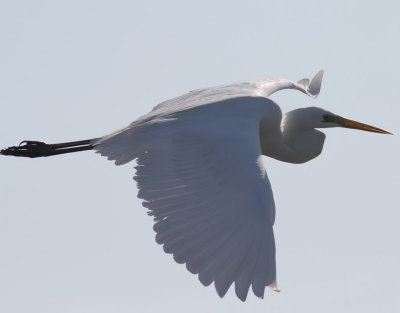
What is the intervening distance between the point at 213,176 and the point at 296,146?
10.2 feet

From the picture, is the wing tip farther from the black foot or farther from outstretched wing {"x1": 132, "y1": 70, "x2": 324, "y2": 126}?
the black foot

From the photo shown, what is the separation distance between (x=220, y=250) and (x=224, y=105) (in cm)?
259

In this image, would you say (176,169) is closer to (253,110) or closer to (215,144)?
(215,144)

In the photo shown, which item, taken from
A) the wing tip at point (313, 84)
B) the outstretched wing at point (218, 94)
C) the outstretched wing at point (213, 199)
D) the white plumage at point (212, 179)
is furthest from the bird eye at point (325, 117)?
the outstretched wing at point (213, 199)

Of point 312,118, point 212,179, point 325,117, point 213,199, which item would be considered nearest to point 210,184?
point 212,179

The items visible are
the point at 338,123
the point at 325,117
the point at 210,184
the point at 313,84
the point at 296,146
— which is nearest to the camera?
the point at 210,184

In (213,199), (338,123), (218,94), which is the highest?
(218,94)

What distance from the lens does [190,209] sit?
41.6 ft

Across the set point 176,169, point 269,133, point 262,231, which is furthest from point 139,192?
point 269,133

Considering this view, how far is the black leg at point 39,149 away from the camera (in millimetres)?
16594

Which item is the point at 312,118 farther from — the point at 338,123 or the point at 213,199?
the point at 213,199

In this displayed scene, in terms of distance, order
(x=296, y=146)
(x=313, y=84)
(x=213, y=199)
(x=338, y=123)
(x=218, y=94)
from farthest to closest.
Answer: (x=313, y=84), (x=338, y=123), (x=296, y=146), (x=218, y=94), (x=213, y=199)

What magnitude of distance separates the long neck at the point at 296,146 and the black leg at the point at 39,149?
2543 millimetres

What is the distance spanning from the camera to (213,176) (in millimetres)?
13109
